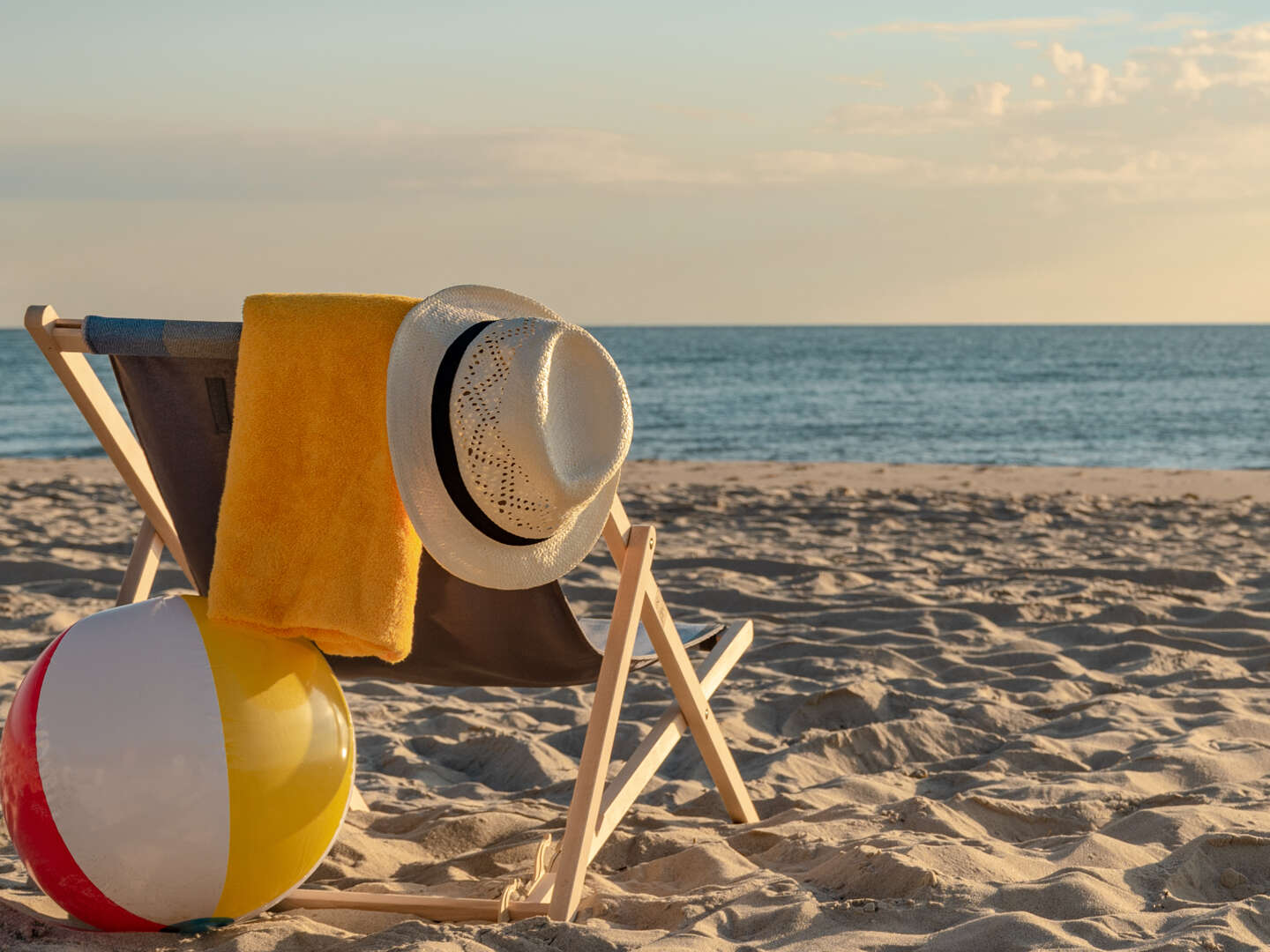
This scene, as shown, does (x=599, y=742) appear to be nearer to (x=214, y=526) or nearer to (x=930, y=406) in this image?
(x=214, y=526)

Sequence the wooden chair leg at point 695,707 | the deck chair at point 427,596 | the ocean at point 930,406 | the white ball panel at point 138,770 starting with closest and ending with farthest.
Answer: the white ball panel at point 138,770, the deck chair at point 427,596, the wooden chair leg at point 695,707, the ocean at point 930,406

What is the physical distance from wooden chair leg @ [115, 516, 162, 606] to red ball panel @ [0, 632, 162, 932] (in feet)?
2.01

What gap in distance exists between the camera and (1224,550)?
21.2 feet

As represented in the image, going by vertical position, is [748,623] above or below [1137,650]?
above

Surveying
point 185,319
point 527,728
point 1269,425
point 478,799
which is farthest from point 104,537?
point 1269,425

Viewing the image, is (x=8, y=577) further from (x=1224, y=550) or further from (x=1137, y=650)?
(x=1224, y=550)

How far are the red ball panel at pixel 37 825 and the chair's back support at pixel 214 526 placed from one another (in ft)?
1.30

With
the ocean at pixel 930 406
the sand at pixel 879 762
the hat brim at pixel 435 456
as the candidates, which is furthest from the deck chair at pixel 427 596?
the ocean at pixel 930 406

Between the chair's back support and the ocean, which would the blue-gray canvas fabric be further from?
the ocean

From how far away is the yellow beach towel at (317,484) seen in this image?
2.05m

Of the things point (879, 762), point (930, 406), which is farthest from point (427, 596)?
point (930, 406)

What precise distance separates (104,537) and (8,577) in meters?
1.17

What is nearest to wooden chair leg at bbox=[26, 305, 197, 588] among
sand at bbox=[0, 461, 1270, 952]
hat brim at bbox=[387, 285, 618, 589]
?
hat brim at bbox=[387, 285, 618, 589]

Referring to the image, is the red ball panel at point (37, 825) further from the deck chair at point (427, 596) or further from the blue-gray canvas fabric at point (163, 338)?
the blue-gray canvas fabric at point (163, 338)
